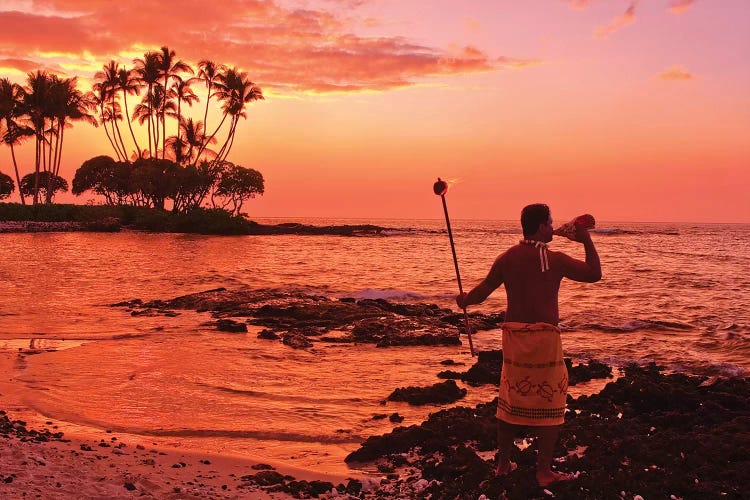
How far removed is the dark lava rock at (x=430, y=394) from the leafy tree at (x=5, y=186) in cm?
7571

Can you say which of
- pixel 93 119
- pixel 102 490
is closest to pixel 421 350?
pixel 102 490

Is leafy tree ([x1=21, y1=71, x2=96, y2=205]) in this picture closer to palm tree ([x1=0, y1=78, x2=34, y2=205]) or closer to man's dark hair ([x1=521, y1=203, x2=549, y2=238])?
palm tree ([x1=0, y1=78, x2=34, y2=205])

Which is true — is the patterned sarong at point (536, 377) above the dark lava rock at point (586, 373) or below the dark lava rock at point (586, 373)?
above

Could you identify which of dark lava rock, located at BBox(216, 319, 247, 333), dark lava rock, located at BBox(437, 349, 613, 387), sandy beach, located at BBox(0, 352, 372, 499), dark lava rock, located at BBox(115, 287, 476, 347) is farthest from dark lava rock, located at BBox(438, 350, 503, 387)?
dark lava rock, located at BBox(216, 319, 247, 333)

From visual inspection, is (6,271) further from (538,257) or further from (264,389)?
(538,257)

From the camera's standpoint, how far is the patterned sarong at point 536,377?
494cm

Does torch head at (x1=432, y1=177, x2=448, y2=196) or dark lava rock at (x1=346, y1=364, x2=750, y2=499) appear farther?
torch head at (x1=432, y1=177, x2=448, y2=196)

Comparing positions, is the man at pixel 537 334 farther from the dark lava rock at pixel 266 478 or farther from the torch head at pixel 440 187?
the dark lava rock at pixel 266 478

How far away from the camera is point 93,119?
66.1 meters

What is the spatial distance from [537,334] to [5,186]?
81.9 metres

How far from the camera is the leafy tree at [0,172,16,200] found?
73438 mm

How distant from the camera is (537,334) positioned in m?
5.00

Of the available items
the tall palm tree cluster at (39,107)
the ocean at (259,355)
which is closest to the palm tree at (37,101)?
the tall palm tree cluster at (39,107)

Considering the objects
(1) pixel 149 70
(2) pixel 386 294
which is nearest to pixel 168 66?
(1) pixel 149 70
